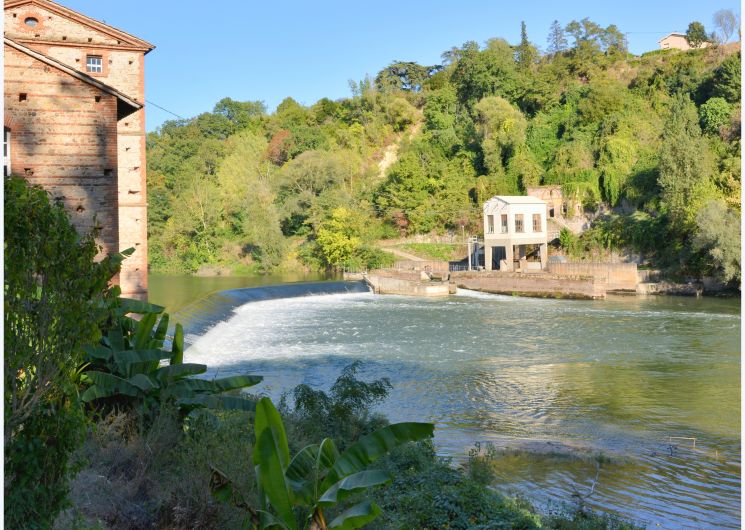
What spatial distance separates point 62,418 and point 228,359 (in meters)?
Result: 14.4

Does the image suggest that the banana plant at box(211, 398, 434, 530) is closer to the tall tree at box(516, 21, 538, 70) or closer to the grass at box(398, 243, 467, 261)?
the grass at box(398, 243, 467, 261)

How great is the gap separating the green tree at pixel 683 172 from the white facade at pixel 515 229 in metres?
6.59

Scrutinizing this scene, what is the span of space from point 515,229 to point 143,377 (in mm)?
33589

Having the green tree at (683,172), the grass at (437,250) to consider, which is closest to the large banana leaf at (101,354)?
the green tree at (683,172)

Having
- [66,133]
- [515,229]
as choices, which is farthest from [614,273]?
[66,133]

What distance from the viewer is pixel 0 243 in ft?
10.8

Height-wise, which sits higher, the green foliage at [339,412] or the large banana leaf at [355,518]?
the large banana leaf at [355,518]

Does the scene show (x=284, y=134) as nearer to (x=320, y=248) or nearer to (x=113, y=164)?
(x=320, y=248)

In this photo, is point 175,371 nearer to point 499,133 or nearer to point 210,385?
point 210,385

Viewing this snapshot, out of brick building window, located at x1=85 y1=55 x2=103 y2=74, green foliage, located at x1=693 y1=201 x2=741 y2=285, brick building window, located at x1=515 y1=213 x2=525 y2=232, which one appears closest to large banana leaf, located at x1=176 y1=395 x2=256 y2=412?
brick building window, located at x1=85 y1=55 x2=103 y2=74

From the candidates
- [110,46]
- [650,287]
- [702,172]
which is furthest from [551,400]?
[702,172]

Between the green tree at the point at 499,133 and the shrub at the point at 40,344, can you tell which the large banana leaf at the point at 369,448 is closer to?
the shrub at the point at 40,344

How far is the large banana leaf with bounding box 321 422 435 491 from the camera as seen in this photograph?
476cm

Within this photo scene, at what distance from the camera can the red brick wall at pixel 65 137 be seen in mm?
13227
